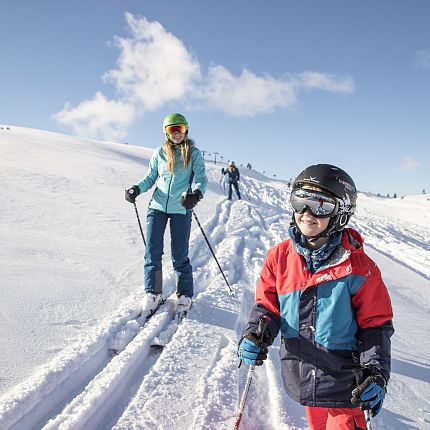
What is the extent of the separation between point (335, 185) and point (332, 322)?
28.4 inches

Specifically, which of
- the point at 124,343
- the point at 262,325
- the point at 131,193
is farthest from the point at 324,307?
the point at 131,193

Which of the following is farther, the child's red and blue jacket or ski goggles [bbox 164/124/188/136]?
ski goggles [bbox 164/124/188/136]

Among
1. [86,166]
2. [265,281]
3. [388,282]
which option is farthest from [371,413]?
[86,166]

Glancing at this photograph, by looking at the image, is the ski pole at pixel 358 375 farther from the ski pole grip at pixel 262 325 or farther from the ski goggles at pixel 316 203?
the ski goggles at pixel 316 203

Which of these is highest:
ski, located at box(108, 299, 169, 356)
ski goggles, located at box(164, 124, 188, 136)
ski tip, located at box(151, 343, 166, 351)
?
ski goggles, located at box(164, 124, 188, 136)

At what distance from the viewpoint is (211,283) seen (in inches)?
208

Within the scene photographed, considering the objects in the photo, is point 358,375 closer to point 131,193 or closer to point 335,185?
point 335,185

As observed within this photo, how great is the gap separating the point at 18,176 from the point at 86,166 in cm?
588

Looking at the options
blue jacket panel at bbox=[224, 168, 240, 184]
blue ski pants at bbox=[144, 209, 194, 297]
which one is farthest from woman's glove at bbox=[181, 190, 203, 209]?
blue jacket panel at bbox=[224, 168, 240, 184]

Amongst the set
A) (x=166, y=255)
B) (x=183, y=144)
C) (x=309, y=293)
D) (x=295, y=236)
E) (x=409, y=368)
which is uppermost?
(x=183, y=144)

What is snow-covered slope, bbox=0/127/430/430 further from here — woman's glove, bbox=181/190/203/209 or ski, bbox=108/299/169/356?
woman's glove, bbox=181/190/203/209

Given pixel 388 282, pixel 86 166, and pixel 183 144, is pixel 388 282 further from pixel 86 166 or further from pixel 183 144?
pixel 86 166

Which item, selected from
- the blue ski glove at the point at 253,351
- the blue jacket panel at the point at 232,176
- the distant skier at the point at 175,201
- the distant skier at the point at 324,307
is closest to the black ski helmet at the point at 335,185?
the distant skier at the point at 324,307

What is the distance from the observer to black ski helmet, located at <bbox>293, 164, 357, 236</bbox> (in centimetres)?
202
